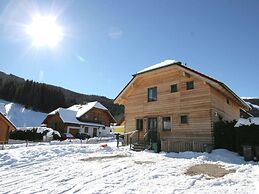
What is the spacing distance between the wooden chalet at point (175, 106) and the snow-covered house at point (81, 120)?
79.6 feet

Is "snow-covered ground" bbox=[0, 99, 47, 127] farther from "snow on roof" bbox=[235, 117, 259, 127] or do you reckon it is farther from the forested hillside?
"snow on roof" bbox=[235, 117, 259, 127]

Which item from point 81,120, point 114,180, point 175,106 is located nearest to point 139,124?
point 175,106

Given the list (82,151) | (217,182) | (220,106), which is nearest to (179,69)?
(220,106)

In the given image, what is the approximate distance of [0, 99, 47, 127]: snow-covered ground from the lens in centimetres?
6994

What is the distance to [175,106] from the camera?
74.0ft

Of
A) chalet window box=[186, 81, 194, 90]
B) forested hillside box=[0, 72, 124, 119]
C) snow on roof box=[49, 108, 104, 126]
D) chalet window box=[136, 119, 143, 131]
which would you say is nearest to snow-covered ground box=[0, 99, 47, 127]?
forested hillside box=[0, 72, 124, 119]

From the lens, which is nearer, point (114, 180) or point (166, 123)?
point (114, 180)

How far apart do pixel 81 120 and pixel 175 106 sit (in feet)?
108

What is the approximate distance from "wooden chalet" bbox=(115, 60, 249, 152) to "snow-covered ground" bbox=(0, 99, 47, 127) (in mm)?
50657

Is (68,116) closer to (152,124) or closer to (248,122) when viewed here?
(152,124)

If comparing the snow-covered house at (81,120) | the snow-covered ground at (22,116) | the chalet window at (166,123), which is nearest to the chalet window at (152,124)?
the chalet window at (166,123)

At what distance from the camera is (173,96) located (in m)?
22.9

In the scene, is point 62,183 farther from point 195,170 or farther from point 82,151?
point 82,151

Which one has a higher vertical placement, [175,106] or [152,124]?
[175,106]
